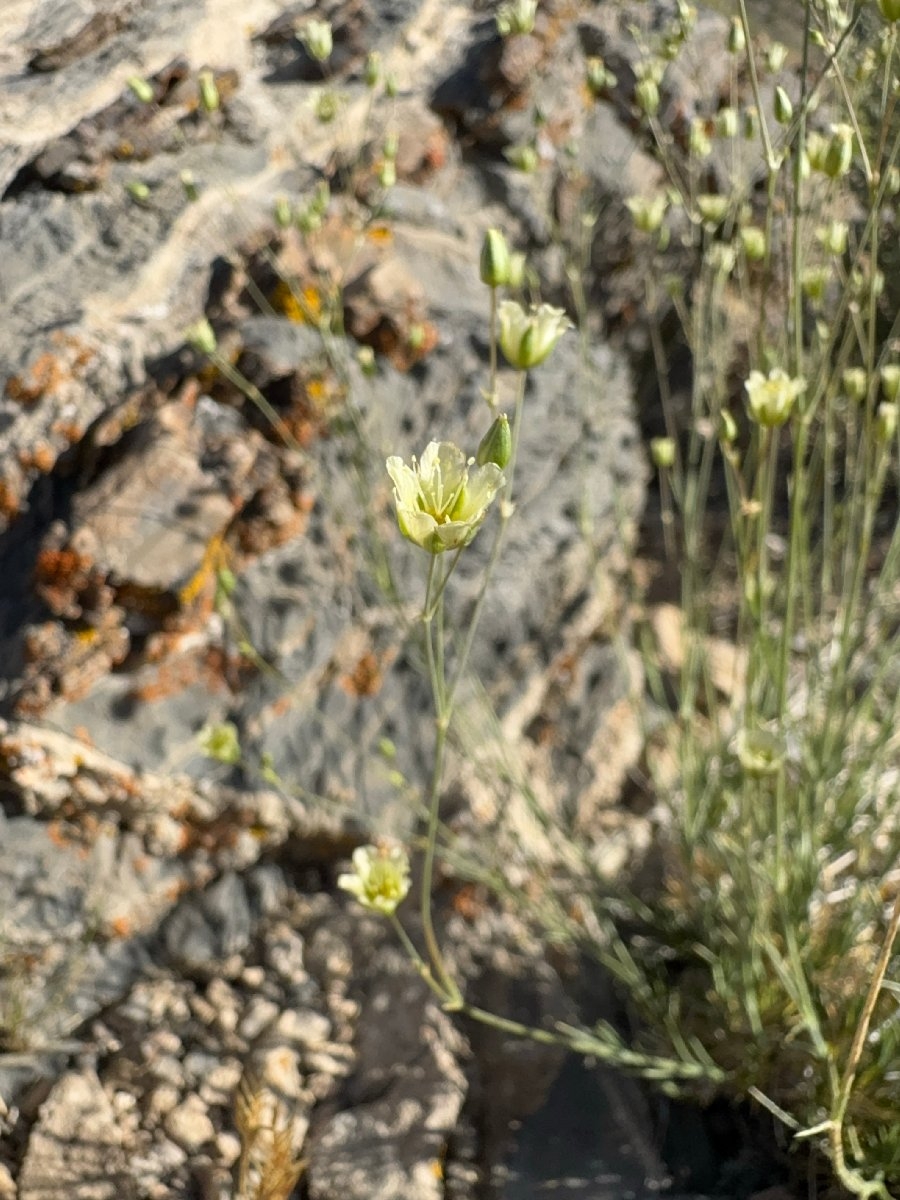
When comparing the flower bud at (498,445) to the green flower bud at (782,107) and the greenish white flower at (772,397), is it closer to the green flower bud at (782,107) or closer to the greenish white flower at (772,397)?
the greenish white flower at (772,397)

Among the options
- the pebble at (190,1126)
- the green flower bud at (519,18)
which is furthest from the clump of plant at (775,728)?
the pebble at (190,1126)

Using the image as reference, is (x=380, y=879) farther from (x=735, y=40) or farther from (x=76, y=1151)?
(x=735, y=40)

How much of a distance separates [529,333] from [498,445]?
0.29 metres

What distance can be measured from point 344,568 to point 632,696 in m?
0.73

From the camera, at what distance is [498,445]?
36.6 inches

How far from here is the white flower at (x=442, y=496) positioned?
881mm

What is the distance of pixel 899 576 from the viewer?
2.64 meters

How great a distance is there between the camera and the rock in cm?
150

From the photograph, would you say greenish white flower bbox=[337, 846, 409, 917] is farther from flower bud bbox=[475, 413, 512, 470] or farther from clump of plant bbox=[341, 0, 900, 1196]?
flower bud bbox=[475, 413, 512, 470]

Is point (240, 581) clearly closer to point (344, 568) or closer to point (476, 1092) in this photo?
point (344, 568)

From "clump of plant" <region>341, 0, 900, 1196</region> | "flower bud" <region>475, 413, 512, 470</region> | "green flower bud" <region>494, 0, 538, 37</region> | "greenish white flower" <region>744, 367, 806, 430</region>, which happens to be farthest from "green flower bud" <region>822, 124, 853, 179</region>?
"green flower bud" <region>494, 0, 538, 37</region>

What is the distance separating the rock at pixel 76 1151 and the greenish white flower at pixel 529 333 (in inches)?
58.4

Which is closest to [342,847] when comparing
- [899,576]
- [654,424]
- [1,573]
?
[1,573]

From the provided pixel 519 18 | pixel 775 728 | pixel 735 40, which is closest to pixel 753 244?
pixel 735 40
